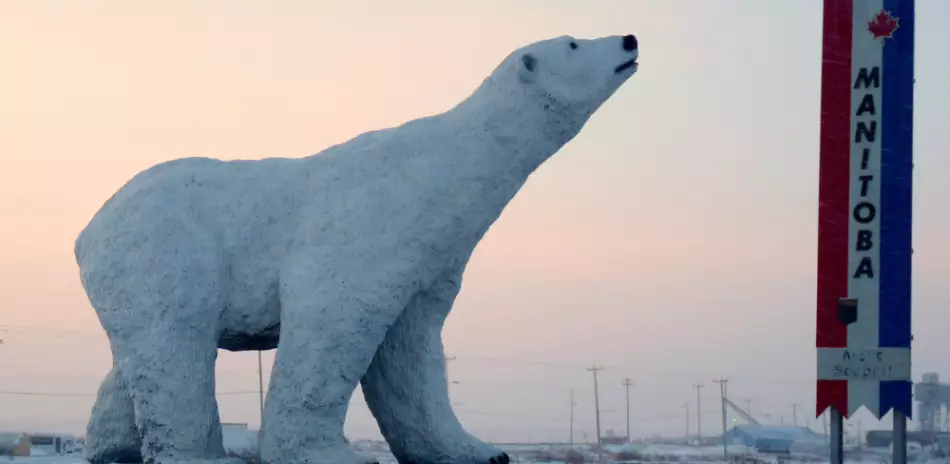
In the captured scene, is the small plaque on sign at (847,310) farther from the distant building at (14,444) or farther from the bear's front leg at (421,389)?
the distant building at (14,444)

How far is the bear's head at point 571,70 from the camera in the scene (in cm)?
847

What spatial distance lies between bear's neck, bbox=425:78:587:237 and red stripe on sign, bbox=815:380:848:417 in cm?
314

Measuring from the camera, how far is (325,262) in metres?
8.12

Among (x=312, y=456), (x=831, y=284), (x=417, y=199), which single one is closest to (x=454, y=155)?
(x=417, y=199)

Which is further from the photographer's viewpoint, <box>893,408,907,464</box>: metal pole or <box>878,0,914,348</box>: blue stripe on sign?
<box>893,408,907,464</box>: metal pole

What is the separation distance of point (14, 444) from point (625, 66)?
15381 mm

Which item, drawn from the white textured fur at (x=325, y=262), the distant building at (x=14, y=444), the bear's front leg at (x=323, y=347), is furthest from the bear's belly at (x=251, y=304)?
the distant building at (x=14, y=444)

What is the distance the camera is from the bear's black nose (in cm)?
865

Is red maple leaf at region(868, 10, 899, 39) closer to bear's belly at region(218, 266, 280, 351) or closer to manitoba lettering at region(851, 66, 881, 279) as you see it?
manitoba lettering at region(851, 66, 881, 279)

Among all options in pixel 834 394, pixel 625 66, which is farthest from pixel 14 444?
pixel 625 66

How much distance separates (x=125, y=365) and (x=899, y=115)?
5892 mm

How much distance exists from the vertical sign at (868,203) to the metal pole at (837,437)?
0.65 ft

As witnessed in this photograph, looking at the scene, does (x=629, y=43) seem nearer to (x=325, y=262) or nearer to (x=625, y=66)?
(x=625, y=66)

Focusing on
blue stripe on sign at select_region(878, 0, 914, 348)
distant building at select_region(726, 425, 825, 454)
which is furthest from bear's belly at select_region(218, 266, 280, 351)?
distant building at select_region(726, 425, 825, 454)
